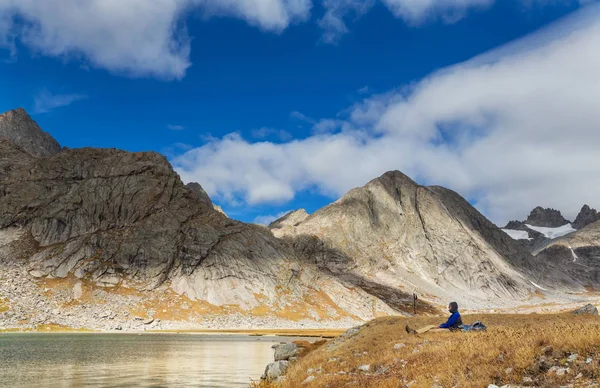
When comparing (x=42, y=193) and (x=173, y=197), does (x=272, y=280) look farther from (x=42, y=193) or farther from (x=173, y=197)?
(x=42, y=193)

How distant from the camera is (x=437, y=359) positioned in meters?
19.9

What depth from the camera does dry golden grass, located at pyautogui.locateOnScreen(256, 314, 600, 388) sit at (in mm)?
15180

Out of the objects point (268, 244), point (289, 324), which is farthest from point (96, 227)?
point (289, 324)

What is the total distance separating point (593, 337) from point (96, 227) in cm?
18181

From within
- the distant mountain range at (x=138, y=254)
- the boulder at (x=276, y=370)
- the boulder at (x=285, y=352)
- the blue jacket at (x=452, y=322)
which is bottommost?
the boulder at (x=276, y=370)

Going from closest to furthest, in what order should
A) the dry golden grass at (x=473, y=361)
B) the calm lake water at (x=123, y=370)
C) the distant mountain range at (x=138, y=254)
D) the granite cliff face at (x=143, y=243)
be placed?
the dry golden grass at (x=473, y=361) < the calm lake water at (x=123, y=370) < the distant mountain range at (x=138, y=254) < the granite cliff face at (x=143, y=243)

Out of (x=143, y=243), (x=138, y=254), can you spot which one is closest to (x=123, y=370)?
(x=138, y=254)

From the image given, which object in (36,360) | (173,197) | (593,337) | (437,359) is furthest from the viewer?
(173,197)

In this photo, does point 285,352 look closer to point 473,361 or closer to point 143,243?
point 473,361

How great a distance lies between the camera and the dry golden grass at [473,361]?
1518 centimetres

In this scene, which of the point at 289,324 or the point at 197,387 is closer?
the point at 197,387

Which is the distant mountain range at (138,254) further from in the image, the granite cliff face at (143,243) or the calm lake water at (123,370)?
the calm lake water at (123,370)

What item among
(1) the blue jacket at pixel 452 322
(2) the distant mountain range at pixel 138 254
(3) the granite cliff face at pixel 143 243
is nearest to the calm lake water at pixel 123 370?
(1) the blue jacket at pixel 452 322

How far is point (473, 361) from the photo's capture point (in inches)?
689
